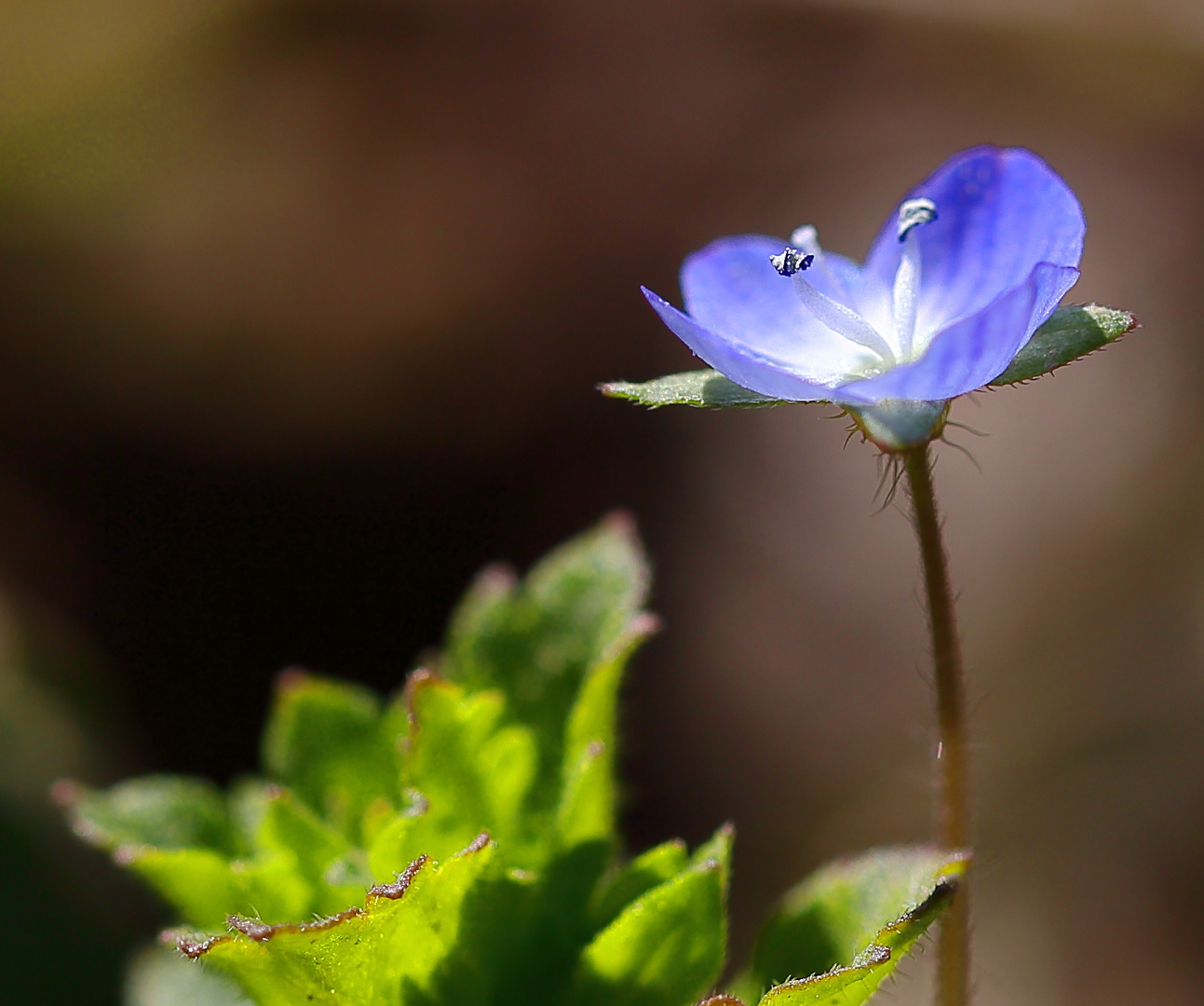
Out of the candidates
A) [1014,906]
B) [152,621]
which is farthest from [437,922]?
[152,621]

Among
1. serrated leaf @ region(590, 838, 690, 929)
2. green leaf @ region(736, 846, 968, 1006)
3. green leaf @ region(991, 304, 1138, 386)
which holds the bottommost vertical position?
green leaf @ region(736, 846, 968, 1006)

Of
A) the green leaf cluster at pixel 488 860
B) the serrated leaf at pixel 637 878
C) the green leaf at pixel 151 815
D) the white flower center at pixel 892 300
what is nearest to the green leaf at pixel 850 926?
the green leaf cluster at pixel 488 860

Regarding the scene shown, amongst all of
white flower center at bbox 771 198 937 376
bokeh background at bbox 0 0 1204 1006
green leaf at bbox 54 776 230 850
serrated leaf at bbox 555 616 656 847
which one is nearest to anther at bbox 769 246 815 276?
white flower center at bbox 771 198 937 376

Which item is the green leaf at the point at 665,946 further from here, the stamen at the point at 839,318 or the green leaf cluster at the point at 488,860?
the stamen at the point at 839,318

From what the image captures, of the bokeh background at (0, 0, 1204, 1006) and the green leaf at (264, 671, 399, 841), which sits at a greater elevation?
the bokeh background at (0, 0, 1204, 1006)

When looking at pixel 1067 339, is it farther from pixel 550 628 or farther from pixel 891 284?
pixel 550 628

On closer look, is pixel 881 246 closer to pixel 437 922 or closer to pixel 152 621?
pixel 437 922

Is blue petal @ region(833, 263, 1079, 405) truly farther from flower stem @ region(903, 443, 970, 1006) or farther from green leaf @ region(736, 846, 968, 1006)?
green leaf @ region(736, 846, 968, 1006)
